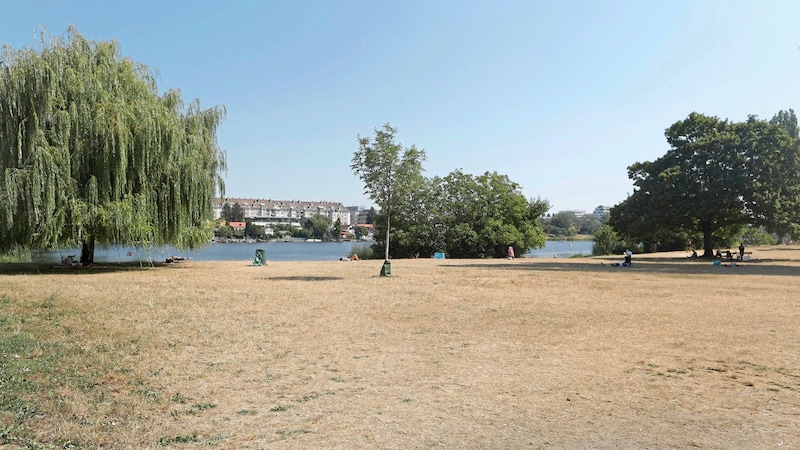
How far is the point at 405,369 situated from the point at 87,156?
17134 mm

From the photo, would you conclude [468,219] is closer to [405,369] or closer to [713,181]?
[713,181]

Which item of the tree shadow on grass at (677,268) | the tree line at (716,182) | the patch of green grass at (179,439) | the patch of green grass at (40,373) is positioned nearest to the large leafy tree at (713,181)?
the tree line at (716,182)

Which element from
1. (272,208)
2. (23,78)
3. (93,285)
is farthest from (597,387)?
(272,208)

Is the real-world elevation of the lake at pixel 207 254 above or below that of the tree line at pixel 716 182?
below

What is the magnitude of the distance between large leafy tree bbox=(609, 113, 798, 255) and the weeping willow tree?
26.3 metres

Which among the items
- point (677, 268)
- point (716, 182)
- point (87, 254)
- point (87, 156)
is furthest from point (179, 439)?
point (716, 182)

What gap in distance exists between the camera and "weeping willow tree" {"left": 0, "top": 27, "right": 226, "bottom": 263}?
59.8ft

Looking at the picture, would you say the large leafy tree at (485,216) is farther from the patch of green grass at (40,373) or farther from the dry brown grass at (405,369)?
the patch of green grass at (40,373)

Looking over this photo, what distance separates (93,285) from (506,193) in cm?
3395

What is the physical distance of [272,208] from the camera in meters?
191

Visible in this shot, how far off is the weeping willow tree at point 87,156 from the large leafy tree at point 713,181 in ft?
86.3

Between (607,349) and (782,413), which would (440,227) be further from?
(782,413)

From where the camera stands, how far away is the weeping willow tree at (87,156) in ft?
59.8

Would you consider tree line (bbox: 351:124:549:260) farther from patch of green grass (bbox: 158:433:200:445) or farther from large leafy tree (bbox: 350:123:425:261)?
patch of green grass (bbox: 158:433:200:445)
